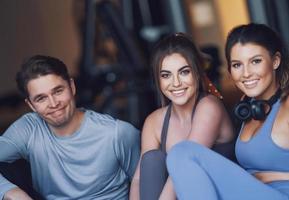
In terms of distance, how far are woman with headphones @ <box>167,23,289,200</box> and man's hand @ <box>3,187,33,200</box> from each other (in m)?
0.59

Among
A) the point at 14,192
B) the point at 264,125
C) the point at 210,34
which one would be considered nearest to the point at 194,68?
the point at 264,125

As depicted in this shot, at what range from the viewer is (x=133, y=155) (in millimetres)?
2547

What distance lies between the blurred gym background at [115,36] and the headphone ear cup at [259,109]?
0.90m

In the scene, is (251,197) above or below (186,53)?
below

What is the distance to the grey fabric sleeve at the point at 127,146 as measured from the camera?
2479 mm

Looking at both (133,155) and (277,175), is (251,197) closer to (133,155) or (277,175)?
(277,175)

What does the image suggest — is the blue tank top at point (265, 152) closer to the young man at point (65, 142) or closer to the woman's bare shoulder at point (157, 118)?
the woman's bare shoulder at point (157, 118)

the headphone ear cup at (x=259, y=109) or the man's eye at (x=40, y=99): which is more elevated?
the man's eye at (x=40, y=99)

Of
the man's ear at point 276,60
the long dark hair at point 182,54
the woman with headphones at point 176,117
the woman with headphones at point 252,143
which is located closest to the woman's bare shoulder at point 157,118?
the woman with headphones at point 176,117

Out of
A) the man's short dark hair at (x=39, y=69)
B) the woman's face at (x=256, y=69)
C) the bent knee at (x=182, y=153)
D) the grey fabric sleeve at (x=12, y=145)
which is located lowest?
the bent knee at (x=182, y=153)

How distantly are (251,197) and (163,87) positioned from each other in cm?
58

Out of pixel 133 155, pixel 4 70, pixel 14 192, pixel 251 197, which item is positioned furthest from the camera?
pixel 4 70

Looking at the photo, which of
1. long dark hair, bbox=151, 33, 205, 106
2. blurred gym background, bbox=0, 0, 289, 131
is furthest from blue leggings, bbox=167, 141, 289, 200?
blurred gym background, bbox=0, 0, 289, 131

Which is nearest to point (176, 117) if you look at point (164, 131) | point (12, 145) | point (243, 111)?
point (164, 131)
